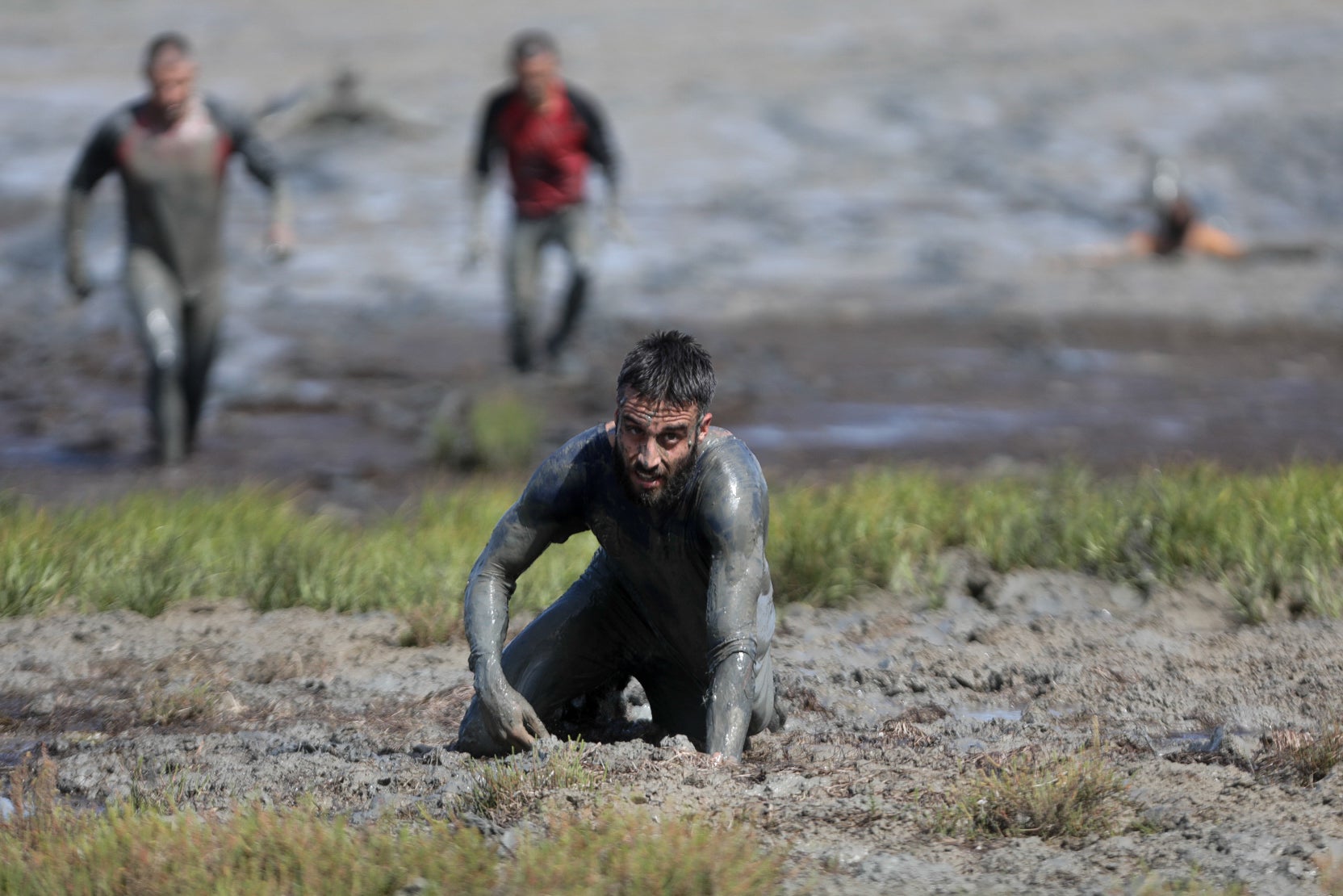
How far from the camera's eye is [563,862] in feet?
10.8

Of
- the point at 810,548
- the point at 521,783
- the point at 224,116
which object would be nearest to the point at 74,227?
the point at 224,116

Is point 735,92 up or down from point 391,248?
up

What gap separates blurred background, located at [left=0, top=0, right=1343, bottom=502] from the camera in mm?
10062

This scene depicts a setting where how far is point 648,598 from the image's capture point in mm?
4301

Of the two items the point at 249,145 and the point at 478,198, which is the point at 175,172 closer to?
the point at 249,145

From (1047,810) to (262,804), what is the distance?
1.69 metres

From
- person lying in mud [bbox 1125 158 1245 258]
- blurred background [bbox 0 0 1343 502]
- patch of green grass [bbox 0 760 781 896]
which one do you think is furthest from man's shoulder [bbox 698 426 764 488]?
person lying in mud [bbox 1125 158 1245 258]

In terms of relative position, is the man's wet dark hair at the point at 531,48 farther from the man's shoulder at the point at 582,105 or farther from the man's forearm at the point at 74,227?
the man's forearm at the point at 74,227

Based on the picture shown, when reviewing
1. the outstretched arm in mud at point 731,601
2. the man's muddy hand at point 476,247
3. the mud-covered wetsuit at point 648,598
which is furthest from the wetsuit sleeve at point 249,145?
the outstretched arm in mud at point 731,601

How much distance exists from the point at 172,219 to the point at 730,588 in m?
5.34

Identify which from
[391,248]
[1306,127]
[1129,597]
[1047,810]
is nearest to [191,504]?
[1129,597]

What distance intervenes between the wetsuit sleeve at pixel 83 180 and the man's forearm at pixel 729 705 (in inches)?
211

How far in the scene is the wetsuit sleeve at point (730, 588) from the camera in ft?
13.0

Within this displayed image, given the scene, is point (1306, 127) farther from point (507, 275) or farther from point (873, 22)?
point (507, 275)
